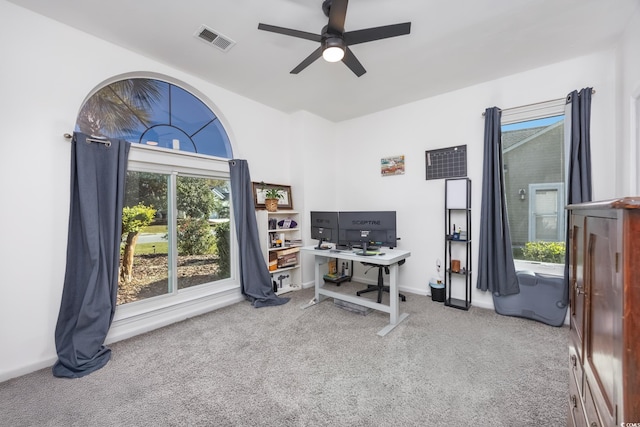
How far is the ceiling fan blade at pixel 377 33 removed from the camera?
1809 mm

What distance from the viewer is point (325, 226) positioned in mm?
3367

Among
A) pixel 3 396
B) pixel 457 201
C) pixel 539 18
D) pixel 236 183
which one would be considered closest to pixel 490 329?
pixel 457 201

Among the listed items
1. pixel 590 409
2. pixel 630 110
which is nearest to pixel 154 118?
pixel 590 409

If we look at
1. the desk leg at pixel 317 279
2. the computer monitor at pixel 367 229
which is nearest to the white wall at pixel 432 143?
the computer monitor at pixel 367 229

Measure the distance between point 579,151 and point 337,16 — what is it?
272 centimetres

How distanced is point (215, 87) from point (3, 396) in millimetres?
3399

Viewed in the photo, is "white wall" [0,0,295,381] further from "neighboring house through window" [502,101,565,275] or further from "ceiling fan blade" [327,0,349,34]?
"neighboring house through window" [502,101,565,275]

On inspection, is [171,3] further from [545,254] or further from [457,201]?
[545,254]

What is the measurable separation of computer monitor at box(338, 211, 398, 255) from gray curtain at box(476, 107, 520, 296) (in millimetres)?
1130

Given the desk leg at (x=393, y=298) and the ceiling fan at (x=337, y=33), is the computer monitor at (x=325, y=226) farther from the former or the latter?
the ceiling fan at (x=337, y=33)

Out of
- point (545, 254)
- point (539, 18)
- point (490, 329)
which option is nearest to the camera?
point (539, 18)

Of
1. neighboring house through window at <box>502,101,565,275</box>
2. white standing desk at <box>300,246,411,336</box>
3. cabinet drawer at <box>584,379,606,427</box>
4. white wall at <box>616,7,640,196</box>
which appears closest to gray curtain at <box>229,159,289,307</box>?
white standing desk at <box>300,246,411,336</box>

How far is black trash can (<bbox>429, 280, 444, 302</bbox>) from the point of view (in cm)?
333

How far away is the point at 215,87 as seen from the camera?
329 cm
